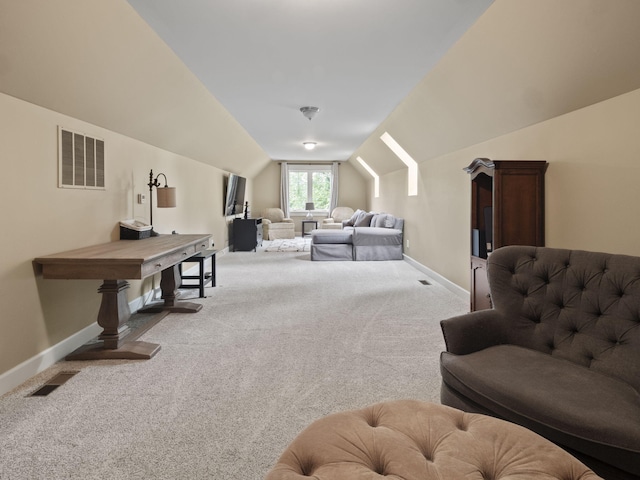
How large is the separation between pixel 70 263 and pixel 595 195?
3559mm

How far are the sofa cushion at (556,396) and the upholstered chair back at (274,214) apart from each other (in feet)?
34.9

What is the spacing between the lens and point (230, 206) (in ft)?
29.9

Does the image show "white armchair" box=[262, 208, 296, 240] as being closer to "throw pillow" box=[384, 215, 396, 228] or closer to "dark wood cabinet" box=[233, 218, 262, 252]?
"dark wood cabinet" box=[233, 218, 262, 252]

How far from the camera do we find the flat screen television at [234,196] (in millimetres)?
8766

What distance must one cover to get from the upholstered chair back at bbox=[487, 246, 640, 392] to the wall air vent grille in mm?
3097

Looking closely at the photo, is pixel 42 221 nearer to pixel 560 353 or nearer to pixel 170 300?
pixel 170 300

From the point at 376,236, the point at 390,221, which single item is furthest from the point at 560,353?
the point at 390,221

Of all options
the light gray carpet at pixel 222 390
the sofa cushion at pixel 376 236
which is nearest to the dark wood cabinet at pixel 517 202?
the light gray carpet at pixel 222 390

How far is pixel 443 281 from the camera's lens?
5.59 metres

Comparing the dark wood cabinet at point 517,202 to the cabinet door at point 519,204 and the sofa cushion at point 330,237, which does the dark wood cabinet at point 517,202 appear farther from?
the sofa cushion at point 330,237

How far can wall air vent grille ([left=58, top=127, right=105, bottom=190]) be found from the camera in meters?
3.01

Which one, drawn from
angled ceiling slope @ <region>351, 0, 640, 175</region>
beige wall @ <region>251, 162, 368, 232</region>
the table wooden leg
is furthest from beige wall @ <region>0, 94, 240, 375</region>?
beige wall @ <region>251, 162, 368, 232</region>

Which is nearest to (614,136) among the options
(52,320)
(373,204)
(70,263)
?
Answer: (70,263)

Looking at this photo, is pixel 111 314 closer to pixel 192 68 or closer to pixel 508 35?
pixel 192 68
